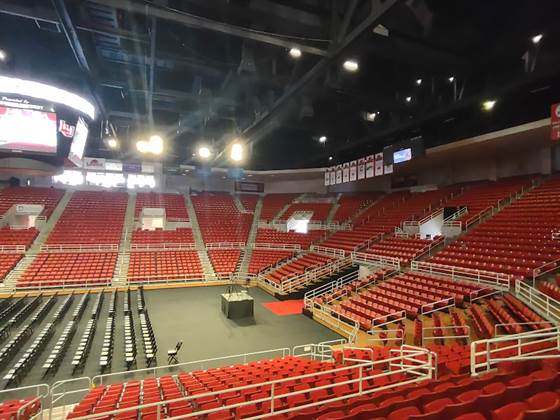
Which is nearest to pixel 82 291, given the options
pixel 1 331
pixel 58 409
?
pixel 1 331

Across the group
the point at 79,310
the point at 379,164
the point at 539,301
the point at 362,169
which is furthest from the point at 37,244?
the point at 539,301

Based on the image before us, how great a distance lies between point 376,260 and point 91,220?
20.2 m

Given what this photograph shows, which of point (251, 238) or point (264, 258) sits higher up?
point (251, 238)

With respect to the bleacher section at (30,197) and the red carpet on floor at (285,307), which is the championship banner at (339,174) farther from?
the bleacher section at (30,197)

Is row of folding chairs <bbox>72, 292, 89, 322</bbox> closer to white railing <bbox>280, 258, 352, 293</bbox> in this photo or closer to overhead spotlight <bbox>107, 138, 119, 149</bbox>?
overhead spotlight <bbox>107, 138, 119, 149</bbox>

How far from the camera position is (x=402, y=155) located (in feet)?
48.8

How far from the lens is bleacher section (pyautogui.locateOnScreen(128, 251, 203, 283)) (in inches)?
699

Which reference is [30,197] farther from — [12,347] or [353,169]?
[353,169]

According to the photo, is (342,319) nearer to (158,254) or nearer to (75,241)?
(158,254)

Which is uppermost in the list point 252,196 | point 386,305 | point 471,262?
Result: point 252,196

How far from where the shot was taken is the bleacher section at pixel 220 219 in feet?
78.6

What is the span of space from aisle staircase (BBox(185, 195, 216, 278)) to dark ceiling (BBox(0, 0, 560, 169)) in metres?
9.29

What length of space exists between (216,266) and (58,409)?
1387 centimetres

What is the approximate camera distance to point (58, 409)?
19.8 feet
